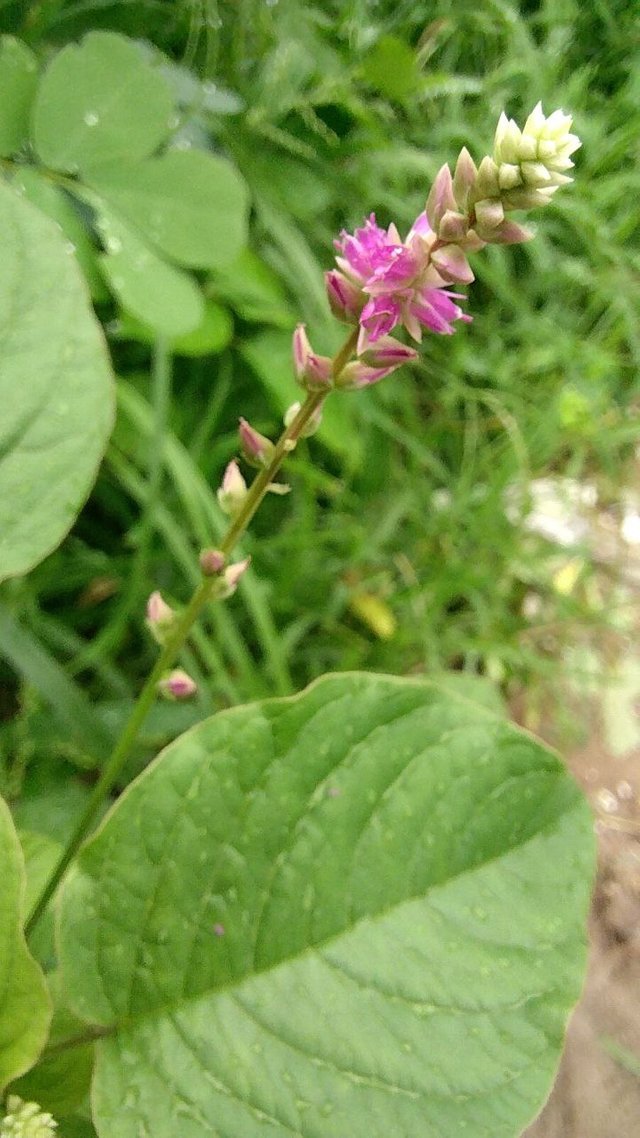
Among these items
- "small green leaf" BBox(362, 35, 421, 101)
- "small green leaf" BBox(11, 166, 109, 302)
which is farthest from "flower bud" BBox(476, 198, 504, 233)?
"small green leaf" BBox(362, 35, 421, 101)

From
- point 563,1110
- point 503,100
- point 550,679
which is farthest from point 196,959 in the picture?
point 503,100

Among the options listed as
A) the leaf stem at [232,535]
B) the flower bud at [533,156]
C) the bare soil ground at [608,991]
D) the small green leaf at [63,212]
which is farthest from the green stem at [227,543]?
the bare soil ground at [608,991]

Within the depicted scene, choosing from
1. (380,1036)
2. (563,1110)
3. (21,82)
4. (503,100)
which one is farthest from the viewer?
(503,100)

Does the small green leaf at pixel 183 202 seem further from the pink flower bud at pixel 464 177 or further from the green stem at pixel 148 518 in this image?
the pink flower bud at pixel 464 177

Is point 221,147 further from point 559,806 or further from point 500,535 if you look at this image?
point 559,806

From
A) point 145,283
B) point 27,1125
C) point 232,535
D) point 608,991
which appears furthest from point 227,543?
point 608,991

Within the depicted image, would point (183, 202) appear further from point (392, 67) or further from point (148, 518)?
point (392, 67)
